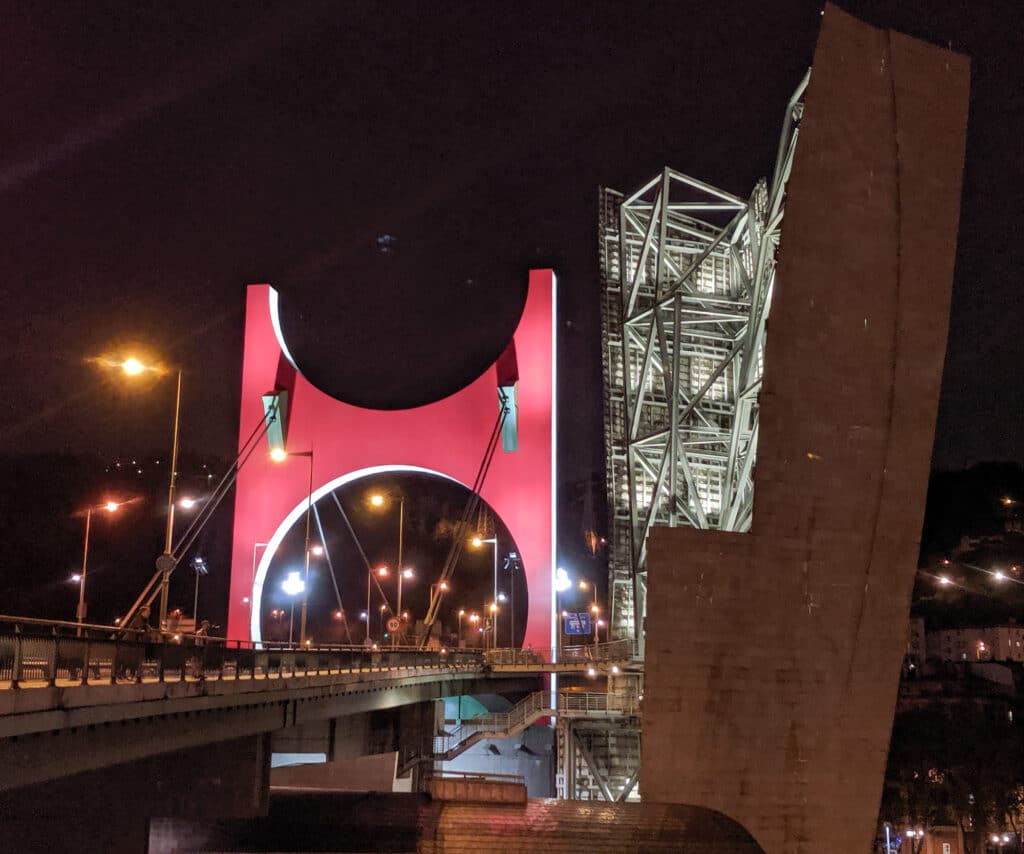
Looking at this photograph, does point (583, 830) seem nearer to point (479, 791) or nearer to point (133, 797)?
point (479, 791)

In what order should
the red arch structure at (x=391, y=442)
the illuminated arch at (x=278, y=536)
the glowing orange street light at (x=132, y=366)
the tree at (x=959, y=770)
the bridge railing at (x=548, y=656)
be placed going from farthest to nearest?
the red arch structure at (x=391, y=442), the illuminated arch at (x=278, y=536), the bridge railing at (x=548, y=656), the tree at (x=959, y=770), the glowing orange street light at (x=132, y=366)

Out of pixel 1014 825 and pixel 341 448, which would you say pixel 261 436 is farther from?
pixel 1014 825

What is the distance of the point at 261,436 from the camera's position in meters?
36.2

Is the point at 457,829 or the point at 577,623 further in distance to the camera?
the point at 577,623

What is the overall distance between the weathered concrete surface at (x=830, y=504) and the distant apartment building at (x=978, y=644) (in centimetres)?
2295

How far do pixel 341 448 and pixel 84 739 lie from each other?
28177mm

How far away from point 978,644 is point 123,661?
32.7 meters

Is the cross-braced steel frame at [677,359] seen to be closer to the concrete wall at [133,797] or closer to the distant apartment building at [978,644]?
the concrete wall at [133,797]

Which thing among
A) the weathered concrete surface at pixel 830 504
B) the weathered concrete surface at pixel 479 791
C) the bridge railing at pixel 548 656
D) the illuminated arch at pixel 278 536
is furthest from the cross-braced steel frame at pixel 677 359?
the illuminated arch at pixel 278 536

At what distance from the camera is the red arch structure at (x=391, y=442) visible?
112ft

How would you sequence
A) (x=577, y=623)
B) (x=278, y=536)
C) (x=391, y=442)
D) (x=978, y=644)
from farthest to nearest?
(x=391, y=442), (x=978, y=644), (x=577, y=623), (x=278, y=536)

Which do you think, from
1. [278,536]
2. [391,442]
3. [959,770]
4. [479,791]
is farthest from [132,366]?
[391,442]

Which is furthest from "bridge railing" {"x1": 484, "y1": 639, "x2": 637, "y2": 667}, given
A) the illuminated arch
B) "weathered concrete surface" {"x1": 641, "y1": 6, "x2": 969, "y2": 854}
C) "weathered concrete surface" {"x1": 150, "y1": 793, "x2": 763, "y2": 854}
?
"weathered concrete surface" {"x1": 641, "y1": 6, "x2": 969, "y2": 854}

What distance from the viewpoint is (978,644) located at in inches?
1419
